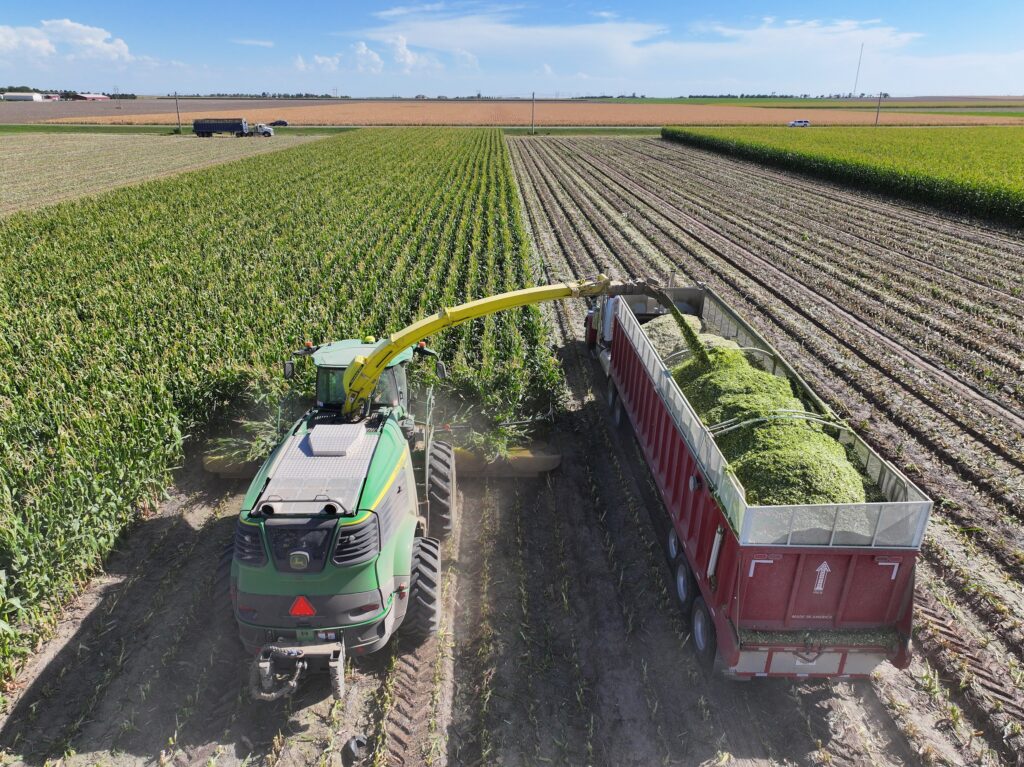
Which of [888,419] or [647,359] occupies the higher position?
[647,359]

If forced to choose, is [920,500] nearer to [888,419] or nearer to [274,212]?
[888,419]

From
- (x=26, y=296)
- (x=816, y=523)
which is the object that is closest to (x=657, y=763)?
(x=816, y=523)

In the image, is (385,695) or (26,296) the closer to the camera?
(385,695)

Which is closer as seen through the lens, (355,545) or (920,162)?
(355,545)

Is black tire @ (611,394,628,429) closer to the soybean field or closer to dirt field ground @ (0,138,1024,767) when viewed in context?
dirt field ground @ (0,138,1024,767)

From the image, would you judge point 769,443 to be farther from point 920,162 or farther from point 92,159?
point 92,159

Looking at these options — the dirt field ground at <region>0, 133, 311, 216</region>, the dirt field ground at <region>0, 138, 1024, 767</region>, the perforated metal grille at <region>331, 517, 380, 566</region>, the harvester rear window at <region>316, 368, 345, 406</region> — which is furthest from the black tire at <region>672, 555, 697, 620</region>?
the dirt field ground at <region>0, 133, 311, 216</region>

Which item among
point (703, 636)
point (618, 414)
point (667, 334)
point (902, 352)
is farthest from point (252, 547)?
point (902, 352)
